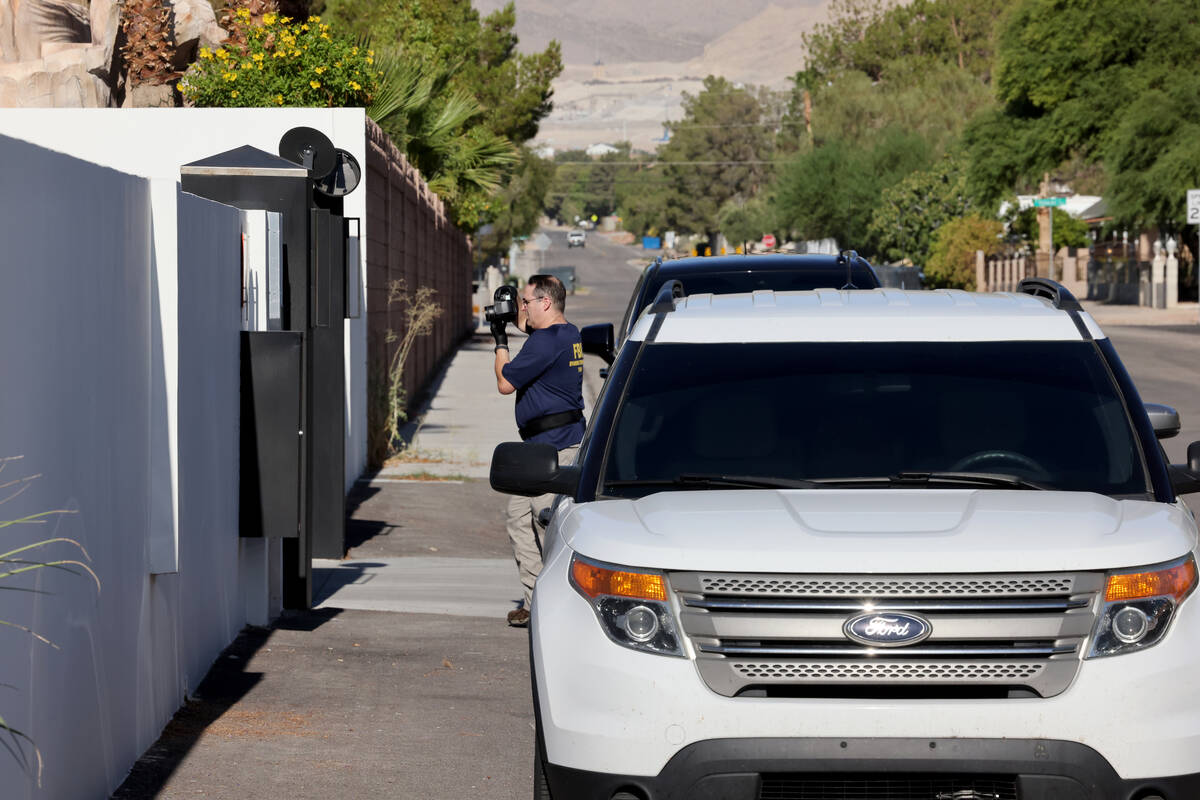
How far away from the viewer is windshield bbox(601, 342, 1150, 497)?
16.8ft

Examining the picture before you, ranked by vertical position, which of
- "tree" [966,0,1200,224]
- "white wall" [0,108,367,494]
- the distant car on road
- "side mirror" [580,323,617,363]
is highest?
"tree" [966,0,1200,224]

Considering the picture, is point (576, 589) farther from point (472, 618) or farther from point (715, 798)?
point (472, 618)

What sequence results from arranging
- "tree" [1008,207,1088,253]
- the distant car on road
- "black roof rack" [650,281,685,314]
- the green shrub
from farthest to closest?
1. "tree" [1008,207,1088,253]
2. the green shrub
3. the distant car on road
4. "black roof rack" [650,281,685,314]

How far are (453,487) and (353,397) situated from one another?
1.24m

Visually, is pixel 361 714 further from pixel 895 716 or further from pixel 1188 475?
pixel 1188 475

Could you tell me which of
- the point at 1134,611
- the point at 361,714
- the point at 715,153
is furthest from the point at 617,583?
the point at 715,153

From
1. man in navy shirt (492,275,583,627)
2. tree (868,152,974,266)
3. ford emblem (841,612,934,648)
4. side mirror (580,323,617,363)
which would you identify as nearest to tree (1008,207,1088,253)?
tree (868,152,974,266)

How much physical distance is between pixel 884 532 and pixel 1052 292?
2020 mm

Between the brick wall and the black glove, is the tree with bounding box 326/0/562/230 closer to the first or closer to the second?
the brick wall

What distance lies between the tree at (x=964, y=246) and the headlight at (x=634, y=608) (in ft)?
213

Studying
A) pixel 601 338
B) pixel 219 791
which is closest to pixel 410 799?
pixel 219 791

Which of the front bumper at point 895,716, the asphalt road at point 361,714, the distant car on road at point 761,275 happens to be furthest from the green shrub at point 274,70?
the front bumper at point 895,716

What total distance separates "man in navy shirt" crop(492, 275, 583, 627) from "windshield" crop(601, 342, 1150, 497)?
3358mm

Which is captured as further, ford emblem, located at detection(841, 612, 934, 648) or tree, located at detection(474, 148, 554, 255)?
tree, located at detection(474, 148, 554, 255)
